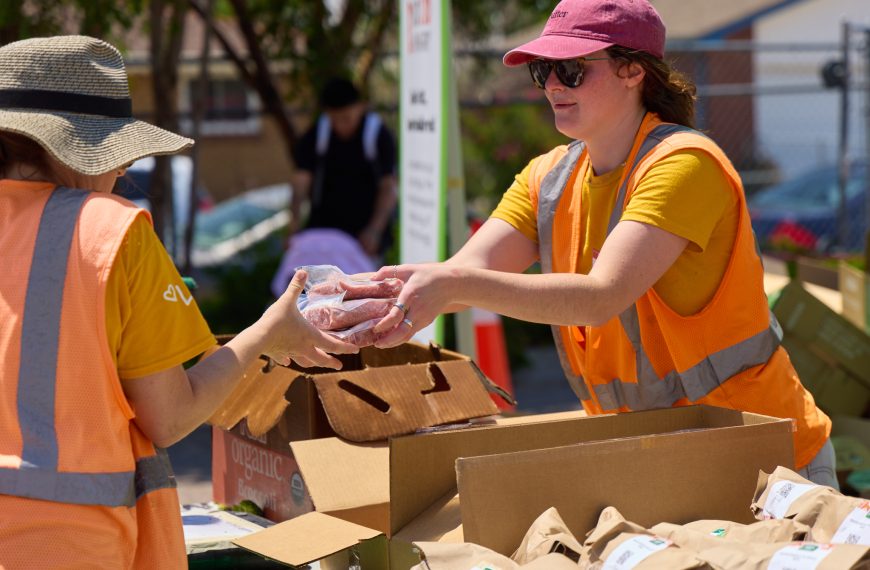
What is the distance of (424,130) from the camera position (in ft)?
13.9

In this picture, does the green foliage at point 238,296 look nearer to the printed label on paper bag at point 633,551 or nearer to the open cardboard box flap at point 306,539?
the open cardboard box flap at point 306,539

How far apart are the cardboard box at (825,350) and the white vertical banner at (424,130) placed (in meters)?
1.18

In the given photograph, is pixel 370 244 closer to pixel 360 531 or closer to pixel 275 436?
pixel 275 436

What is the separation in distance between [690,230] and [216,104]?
21.5 m

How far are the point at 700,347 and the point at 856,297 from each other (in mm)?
2174

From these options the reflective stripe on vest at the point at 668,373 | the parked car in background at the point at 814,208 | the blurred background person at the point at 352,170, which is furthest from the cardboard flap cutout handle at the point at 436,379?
the parked car in background at the point at 814,208

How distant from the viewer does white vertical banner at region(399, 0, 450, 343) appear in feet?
13.3

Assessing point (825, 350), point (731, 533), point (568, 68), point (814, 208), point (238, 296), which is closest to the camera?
point (731, 533)

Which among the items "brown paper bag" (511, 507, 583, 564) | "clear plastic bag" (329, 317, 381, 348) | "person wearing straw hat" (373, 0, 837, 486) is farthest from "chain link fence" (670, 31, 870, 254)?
"brown paper bag" (511, 507, 583, 564)

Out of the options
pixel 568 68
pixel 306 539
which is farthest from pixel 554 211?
pixel 306 539

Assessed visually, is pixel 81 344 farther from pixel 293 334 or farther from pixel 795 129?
pixel 795 129

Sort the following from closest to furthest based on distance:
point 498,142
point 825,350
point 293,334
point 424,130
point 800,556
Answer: point 800,556, point 293,334, point 825,350, point 424,130, point 498,142

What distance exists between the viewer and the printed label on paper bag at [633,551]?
1760 millimetres

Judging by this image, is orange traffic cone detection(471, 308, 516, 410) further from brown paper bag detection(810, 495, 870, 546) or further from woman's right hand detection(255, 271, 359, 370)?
brown paper bag detection(810, 495, 870, 546)
